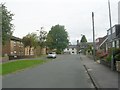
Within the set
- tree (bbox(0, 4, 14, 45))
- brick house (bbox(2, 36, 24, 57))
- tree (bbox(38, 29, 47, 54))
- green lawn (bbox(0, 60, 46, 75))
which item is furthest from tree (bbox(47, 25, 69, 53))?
green lawn (bbox(0, 60, 46, 75))

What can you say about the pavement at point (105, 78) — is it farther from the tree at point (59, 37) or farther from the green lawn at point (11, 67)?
the tree at point (59, 37)

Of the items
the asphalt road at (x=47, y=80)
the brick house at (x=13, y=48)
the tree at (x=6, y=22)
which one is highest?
the tree at (x=6, y=22)

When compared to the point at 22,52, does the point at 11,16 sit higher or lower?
higher

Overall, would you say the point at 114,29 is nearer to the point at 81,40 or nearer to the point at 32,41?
the point at 32,41

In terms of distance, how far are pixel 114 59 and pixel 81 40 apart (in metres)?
160

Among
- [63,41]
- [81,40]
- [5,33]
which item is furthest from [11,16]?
[81,40]

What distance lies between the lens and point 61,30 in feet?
447

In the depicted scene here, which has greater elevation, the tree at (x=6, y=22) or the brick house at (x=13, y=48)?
the tree at (x=6, y=22)

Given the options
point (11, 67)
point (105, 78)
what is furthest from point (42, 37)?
point (105, 78)

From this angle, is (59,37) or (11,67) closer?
(11,67)

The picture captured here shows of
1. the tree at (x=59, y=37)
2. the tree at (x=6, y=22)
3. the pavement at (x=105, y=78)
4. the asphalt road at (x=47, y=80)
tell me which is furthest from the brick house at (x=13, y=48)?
the pavement at (x=105, y=78)

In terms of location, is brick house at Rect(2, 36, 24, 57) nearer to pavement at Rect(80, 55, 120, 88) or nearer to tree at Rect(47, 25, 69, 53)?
tree at Rect(47, 25, 69, 53)

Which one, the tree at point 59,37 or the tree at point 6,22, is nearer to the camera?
the tree at point 6,22

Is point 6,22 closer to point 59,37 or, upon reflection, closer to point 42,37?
point 42,37
